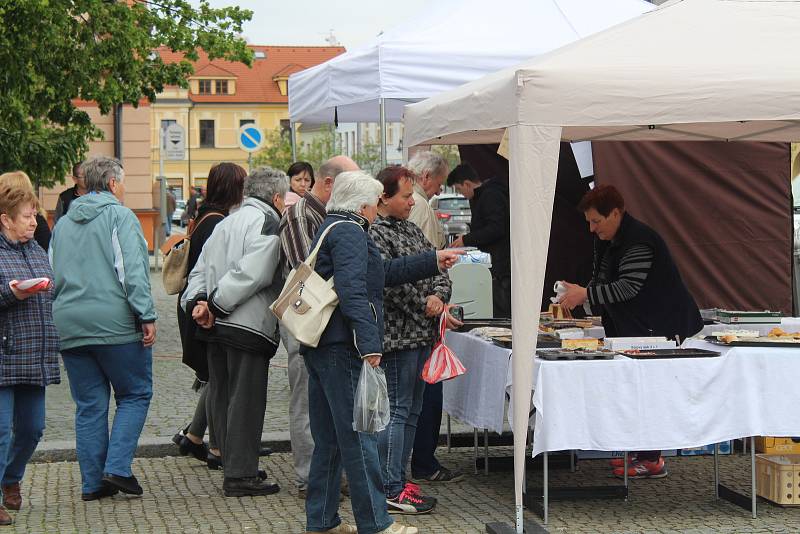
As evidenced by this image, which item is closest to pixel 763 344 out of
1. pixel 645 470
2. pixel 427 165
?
pixel 645 470

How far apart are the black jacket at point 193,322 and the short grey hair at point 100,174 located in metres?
0.80

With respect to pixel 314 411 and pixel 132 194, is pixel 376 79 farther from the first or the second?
pixel 132 194

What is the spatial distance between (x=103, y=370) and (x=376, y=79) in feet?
12.0

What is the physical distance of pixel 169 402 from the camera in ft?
33.7

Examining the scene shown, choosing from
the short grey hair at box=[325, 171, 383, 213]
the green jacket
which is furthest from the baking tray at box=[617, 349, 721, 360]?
the green jacket

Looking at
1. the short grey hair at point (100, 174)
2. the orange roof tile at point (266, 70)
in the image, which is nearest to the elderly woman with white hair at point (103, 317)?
the short grey hair at point (100, 174)

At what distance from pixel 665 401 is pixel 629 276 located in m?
1.01

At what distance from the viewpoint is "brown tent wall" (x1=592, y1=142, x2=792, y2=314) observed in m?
10.5

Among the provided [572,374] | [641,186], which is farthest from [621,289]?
[641,186]

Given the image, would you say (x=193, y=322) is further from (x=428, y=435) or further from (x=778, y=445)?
(x=778, y=445)

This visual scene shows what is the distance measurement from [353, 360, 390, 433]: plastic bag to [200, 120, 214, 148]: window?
87.2 metres

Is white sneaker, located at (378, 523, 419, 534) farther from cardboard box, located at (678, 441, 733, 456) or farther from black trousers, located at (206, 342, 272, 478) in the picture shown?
cardboard box, located at (678, 441, 733, 456)

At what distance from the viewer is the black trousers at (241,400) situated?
684 cm

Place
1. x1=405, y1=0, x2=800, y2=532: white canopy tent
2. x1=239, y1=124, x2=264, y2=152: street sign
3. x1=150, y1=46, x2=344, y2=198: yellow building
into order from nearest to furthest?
x1=405, y1=0, x2=800, y2=532: white canopy tent, x1=239, y1=124, x2=264, y2=152: street sign, x1=150, y1=46, x2=344, y2=198: yellow building
